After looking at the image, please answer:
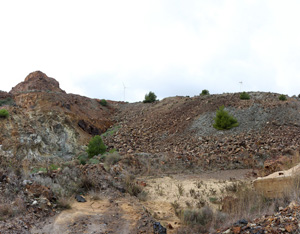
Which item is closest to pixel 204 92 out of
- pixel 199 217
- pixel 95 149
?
pixel 95 149

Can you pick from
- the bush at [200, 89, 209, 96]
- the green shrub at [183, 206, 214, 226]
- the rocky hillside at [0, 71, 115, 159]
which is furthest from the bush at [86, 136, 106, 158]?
the bush at [200, 89, 209, 96]

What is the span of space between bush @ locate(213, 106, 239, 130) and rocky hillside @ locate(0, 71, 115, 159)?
1140 centimetres

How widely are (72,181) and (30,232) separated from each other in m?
2.87

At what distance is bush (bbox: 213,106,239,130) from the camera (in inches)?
743

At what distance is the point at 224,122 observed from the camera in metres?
18.8

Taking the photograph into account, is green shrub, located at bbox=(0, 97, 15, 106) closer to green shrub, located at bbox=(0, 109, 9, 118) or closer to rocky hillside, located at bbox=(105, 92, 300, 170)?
green shrub, located at bbox=(0, 109, 9, 118)

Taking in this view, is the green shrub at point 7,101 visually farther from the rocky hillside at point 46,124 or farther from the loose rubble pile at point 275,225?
the loose rubble pile at point 275,225

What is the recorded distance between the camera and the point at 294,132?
16.8 m

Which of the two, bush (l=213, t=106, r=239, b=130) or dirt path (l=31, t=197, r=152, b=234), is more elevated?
bush (l=213, t=106, r=239, b=130)

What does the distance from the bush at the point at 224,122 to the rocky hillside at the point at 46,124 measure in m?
11.4

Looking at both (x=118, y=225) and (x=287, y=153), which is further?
(x=287, y=153)

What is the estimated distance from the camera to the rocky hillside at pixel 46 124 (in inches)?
769

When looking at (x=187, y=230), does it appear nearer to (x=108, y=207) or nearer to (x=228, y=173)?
(x=108, y=207)

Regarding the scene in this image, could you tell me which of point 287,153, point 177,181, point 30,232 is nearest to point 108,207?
point 30,232
